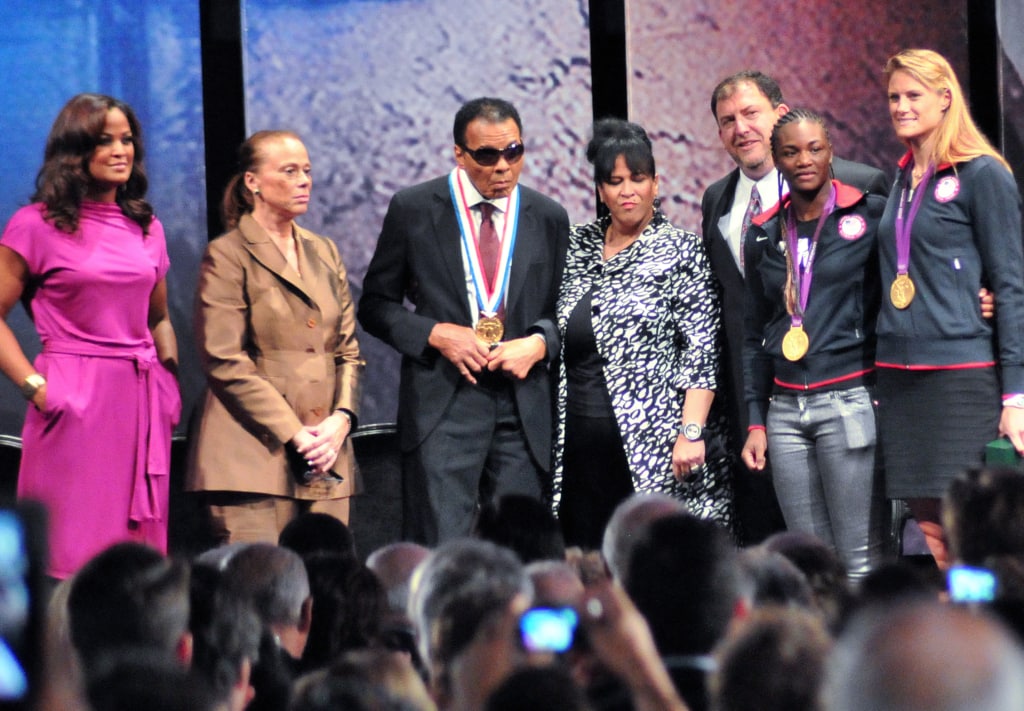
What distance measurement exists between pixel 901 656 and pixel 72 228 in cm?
317

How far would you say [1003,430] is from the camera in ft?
11.8

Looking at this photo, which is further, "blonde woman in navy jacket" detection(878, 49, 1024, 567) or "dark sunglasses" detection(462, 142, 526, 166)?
"dark sunglasses" detection(462, 142, 526, 166)

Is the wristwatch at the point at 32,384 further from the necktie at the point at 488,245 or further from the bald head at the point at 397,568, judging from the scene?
the bald head at the point at 397,568

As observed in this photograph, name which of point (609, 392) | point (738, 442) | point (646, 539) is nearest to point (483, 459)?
point (609, 392)

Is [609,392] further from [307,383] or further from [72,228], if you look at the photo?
[72,228]

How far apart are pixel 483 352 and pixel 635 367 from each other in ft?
1.43

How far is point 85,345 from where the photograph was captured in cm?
404

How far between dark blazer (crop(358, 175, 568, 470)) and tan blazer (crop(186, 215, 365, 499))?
0.18 m

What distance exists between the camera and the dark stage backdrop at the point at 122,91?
196 inches

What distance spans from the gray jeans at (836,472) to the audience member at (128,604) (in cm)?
212

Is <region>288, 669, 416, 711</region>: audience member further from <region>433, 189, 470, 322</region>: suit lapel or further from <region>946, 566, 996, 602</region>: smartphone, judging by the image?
<region>433, 189, 470, 322</region>: suit lapel

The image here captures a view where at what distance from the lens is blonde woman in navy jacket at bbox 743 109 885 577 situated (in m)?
3.83

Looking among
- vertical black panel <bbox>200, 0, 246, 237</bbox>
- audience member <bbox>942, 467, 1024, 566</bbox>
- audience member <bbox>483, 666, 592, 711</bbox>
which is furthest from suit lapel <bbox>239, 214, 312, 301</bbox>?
audience member <bbox>483, 666, 592, 711</bbox>

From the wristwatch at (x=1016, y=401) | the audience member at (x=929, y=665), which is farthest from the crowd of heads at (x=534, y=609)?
the wristwatch at (x=1016, y=401)
